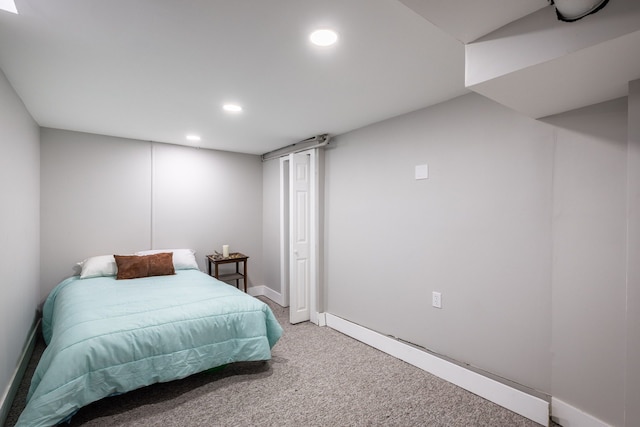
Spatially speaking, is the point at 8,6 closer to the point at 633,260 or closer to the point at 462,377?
the point at 633,260

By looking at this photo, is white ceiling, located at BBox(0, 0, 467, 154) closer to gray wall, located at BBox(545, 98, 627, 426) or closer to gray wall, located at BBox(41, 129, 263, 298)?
gray wall, located at BBox(41, 129, 263, 298)

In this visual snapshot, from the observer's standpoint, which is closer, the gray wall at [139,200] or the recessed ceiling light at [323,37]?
the recessed ceiling light at [323,37]

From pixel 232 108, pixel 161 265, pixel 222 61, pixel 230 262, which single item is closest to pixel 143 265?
pixel 161 265

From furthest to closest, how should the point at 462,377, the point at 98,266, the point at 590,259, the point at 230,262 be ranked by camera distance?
the point at 230,262
the point at 98,266
the point at 462,377
the point at 590,259

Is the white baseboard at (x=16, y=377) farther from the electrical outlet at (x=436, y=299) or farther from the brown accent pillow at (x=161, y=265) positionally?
the electrical outlet at (x=436, y=299)

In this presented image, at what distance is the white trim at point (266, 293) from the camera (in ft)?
14.9

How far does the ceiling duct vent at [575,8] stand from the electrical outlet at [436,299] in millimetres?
1992

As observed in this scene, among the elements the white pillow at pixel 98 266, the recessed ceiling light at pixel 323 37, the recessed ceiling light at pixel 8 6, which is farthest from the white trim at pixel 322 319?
the recessed ceiling light at pixel 8 6

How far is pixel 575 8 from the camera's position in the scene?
1.10 m

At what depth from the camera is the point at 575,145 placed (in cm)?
185

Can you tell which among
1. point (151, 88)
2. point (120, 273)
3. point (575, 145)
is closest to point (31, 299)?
point (120, 273)

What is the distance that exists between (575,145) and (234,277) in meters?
3.98

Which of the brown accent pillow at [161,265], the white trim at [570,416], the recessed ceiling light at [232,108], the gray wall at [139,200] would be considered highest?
the recessed ceiling light at [232,108]

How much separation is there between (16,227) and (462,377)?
3.59 m
